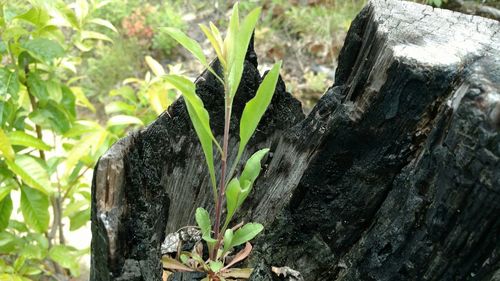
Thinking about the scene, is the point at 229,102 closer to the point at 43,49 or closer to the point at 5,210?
the point at 43,49

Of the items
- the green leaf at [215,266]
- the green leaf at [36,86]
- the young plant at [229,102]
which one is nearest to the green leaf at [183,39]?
the young plant at [229,102]

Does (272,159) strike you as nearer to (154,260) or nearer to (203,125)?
(203,125)

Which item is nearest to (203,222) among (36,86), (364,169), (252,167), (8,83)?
(252,167)

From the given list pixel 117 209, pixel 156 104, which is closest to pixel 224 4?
pixel 156 104

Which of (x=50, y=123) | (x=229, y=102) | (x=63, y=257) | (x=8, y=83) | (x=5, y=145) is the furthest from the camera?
(x=63, y=257)

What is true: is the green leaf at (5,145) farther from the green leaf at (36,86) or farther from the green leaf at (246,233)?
the green leaf at (246,233)
